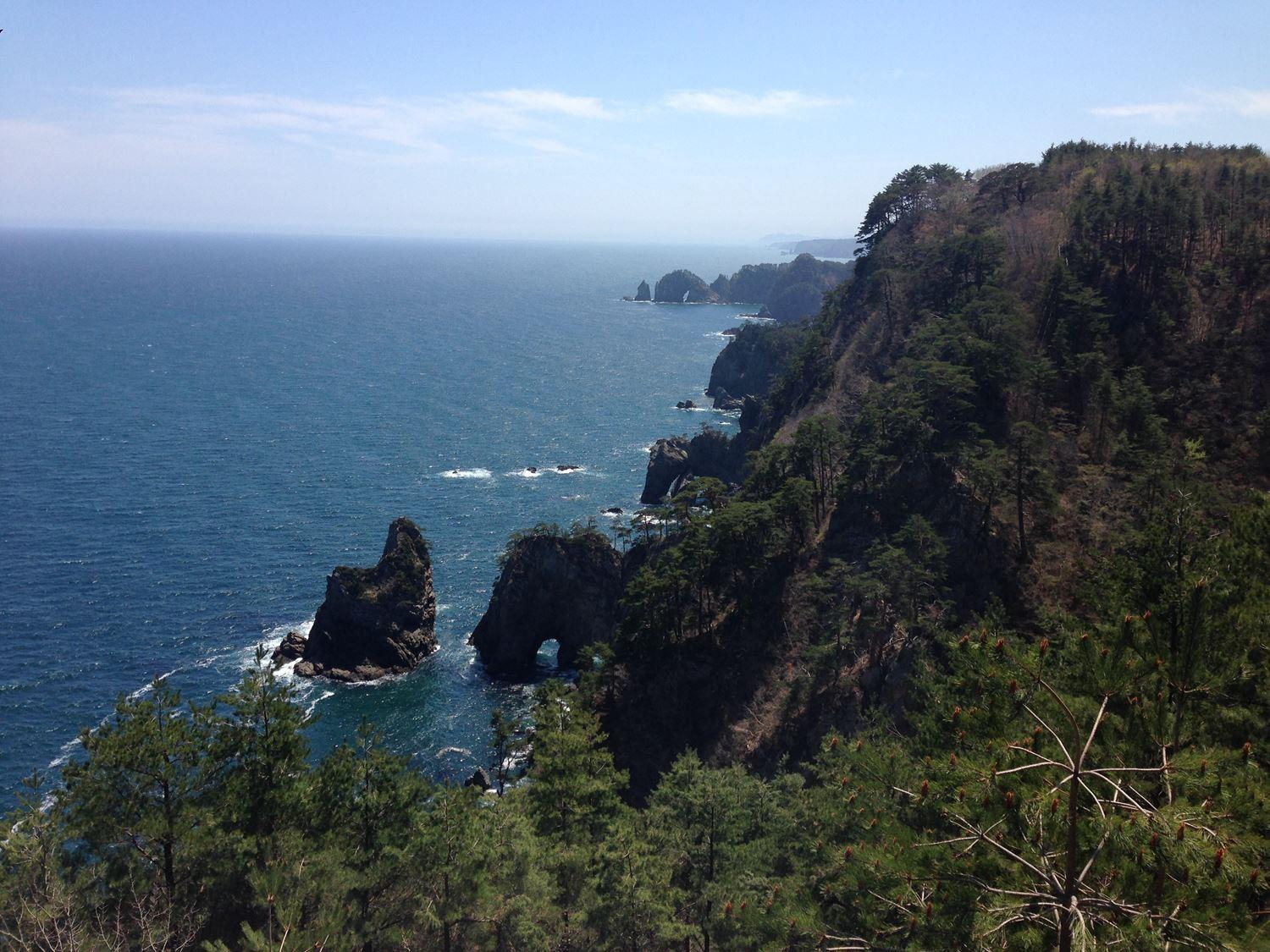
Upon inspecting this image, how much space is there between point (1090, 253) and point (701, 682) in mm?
47927

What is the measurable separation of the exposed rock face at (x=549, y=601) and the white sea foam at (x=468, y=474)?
36.1 metres

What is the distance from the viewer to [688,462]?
104 meters

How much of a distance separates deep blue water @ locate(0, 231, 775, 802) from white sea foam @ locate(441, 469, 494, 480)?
59 cm

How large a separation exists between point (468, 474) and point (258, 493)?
26.8m

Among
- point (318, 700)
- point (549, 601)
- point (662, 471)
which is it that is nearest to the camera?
point (318, 700)

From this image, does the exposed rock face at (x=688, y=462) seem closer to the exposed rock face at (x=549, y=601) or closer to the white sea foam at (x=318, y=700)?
the exposed rock face at (x=549, y=601)

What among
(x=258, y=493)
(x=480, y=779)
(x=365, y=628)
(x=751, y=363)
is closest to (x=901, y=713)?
(x=480, y=779)

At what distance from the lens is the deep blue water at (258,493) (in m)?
60.8

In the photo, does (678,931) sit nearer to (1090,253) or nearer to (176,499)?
(1090,253)

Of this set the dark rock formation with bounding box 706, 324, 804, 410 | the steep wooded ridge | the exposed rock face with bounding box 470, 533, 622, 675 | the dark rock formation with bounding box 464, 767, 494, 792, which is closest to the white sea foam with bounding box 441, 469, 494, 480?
the exposed rock face with bounding box 470, 533, 622, 675

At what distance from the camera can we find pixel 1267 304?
52281 millimetres

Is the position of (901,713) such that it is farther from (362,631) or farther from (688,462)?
(688,462)

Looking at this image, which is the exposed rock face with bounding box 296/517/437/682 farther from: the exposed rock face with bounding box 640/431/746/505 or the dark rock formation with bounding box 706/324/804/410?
the dark rock formation with bounding box 706/324/804/410

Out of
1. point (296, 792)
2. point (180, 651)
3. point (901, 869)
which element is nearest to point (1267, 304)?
A: point (901, 869)
